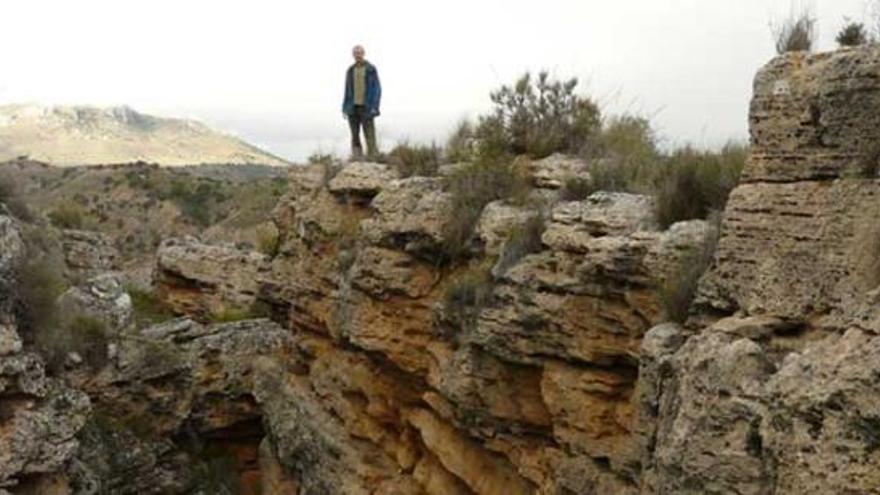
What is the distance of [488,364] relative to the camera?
9.70m

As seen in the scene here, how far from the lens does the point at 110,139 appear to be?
155 m

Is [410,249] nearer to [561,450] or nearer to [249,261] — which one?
[561,450]

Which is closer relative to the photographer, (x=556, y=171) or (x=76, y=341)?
(x=556, y=171)

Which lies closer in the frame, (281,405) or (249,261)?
(281,405)

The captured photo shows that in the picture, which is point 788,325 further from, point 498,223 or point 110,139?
point 110,139

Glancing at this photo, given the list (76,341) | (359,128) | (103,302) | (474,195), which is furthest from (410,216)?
(103,302)

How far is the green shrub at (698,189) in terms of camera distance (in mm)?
8258

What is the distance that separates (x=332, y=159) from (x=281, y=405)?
12.6 feet

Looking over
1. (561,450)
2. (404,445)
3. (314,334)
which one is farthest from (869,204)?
(314,334)

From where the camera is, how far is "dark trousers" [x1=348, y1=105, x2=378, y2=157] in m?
15.0

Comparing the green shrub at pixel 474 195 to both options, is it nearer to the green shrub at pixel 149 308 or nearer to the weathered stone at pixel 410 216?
the weathered stone at pixel 410 216

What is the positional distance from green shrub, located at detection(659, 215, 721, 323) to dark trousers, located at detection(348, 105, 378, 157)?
808cm

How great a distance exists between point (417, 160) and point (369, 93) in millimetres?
2337

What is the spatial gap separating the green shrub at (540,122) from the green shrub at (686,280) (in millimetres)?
4269
